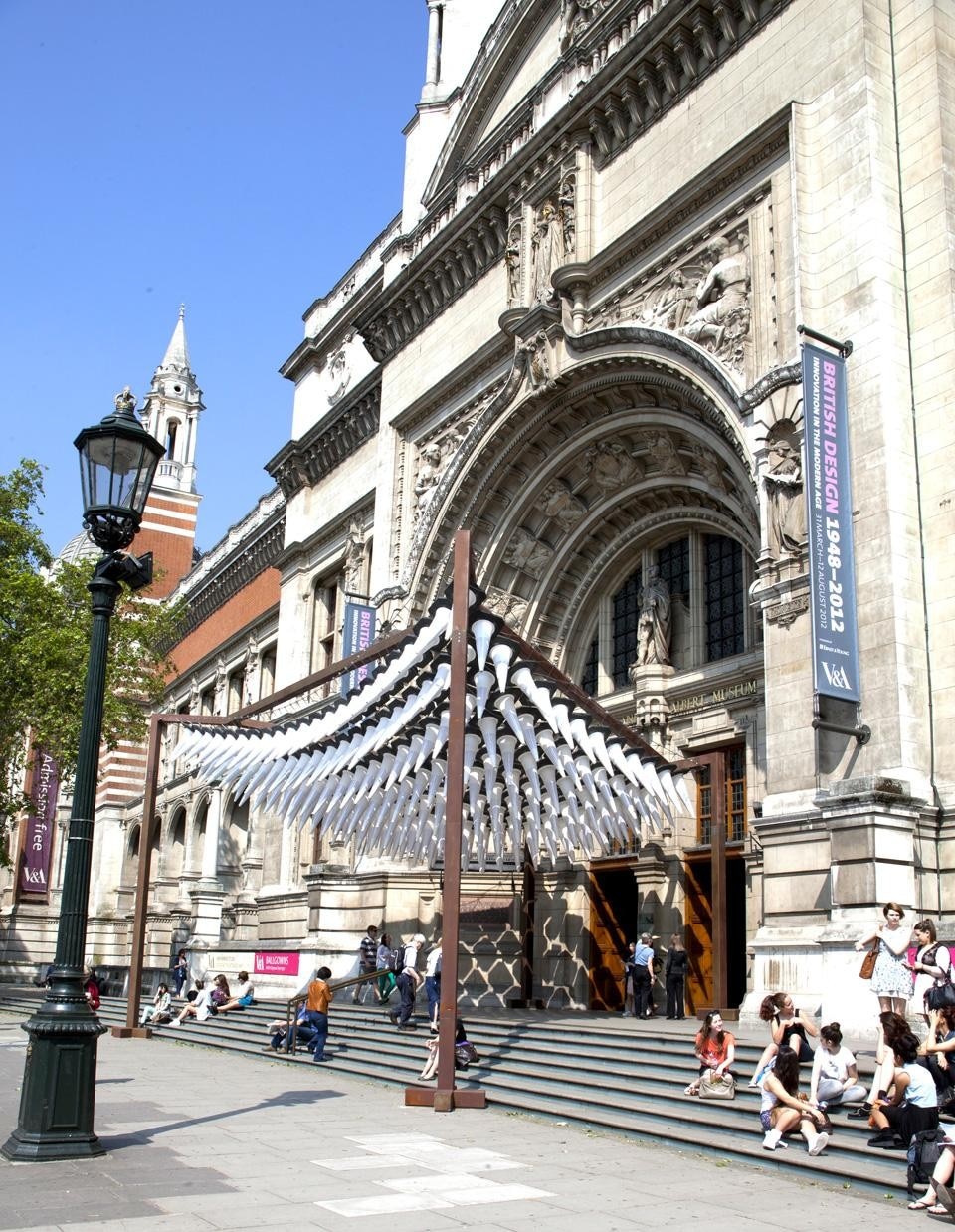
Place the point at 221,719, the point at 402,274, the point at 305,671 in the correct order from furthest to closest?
the point at 305,671 → the point at 402,274 → the point at 221,719

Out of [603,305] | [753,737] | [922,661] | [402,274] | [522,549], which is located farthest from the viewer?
[402,274]

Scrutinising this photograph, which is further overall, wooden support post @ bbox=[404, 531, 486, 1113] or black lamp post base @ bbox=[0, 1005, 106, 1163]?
wooden support post @ bbox=[404, 531, 486, 1113]

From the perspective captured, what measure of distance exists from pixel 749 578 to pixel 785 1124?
12236 mm

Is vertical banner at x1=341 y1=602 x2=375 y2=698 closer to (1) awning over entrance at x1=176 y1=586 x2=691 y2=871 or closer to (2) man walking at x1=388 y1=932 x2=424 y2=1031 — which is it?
(1) awning over entrance at x1=176 y1=586 x2=691 y2=871

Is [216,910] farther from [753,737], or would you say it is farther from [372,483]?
[753,737]

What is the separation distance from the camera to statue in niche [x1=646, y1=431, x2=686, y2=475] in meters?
21.8

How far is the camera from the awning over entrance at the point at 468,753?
1533cm

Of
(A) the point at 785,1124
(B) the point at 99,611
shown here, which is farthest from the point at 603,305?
(A) the point at 785,1124

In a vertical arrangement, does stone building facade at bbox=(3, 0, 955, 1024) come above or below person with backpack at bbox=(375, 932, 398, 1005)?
above

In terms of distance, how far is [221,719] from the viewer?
18984 millimetres

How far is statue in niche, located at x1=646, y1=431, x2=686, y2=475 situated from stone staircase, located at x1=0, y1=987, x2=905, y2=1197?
9.57m

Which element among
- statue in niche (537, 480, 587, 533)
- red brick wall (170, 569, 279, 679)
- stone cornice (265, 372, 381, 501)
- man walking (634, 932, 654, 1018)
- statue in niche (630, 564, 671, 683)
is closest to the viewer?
man walking (634, 932, 654, 1018)

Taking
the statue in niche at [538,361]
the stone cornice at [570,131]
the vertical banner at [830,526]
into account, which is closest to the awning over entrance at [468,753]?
the vertical banner at [830,526]

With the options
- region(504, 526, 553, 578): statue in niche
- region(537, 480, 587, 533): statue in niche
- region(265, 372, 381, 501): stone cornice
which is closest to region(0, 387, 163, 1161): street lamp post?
region(537, 480, 587, 533): statue in niche
